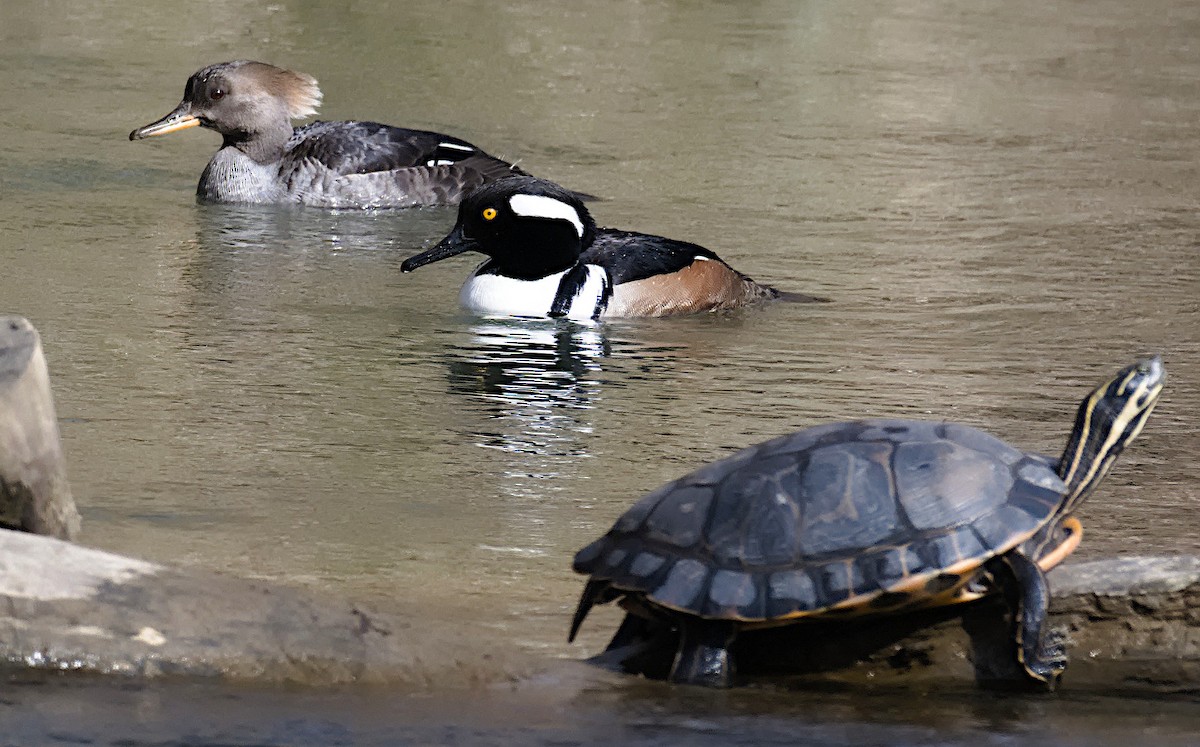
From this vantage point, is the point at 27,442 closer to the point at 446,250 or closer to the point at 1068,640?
the point at 1068,640

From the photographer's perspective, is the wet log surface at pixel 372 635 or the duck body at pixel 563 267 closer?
the wet log surface at pixel 372 635

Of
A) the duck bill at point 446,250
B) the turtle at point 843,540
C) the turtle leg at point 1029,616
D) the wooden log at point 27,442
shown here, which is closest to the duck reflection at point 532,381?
the duck bill at point 446,250

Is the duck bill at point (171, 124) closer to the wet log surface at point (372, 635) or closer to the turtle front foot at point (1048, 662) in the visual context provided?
the wet log surface at point (372, 635)

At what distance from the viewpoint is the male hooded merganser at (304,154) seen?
14.5m

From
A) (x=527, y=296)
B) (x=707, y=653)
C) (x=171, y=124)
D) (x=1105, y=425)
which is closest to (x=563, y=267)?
(x=527, y=296)

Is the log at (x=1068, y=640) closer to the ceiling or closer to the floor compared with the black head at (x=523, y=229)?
closer to the floor

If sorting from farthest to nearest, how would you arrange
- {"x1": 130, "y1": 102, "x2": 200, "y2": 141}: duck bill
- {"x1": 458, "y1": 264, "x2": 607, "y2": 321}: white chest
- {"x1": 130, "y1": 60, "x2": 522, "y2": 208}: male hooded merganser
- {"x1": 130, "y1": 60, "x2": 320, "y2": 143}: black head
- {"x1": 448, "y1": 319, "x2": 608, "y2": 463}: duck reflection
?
{"x1": 130, "y1": 60, "x2": 320, "y2": 143}: black head, {"x1": 130, "y1": 60, "x2": 522, "y2": 208}: male hooded merganser, {"x1": 130, "y1": 102, "x2": 200, "y2": 141}: duck bill, {"x1": 458, "y1": 264, "x2": 607, "y2": 321}: white chest, {"x1": 448, "y1": 319, "x2": 608, "y2": 463}: duck reflection

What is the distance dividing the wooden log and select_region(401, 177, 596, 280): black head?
17.3 feet

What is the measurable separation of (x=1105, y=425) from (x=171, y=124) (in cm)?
1045

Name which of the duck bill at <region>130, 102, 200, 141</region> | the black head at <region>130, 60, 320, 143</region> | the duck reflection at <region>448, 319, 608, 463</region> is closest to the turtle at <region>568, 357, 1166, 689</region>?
the duck reflection at <region>448, 319, 608, 463</region>

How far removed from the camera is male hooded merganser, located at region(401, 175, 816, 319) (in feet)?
36.1

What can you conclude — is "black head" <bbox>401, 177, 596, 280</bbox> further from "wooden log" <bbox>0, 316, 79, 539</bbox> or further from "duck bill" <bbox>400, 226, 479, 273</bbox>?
"wooden log" <bbox>0, 316, 79, 539</bbox>

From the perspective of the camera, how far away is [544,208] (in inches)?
436

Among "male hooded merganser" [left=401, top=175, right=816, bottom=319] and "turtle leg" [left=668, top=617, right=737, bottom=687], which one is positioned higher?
"male hooded merganser" [left=401, top=175, right=816, bottom=319]
